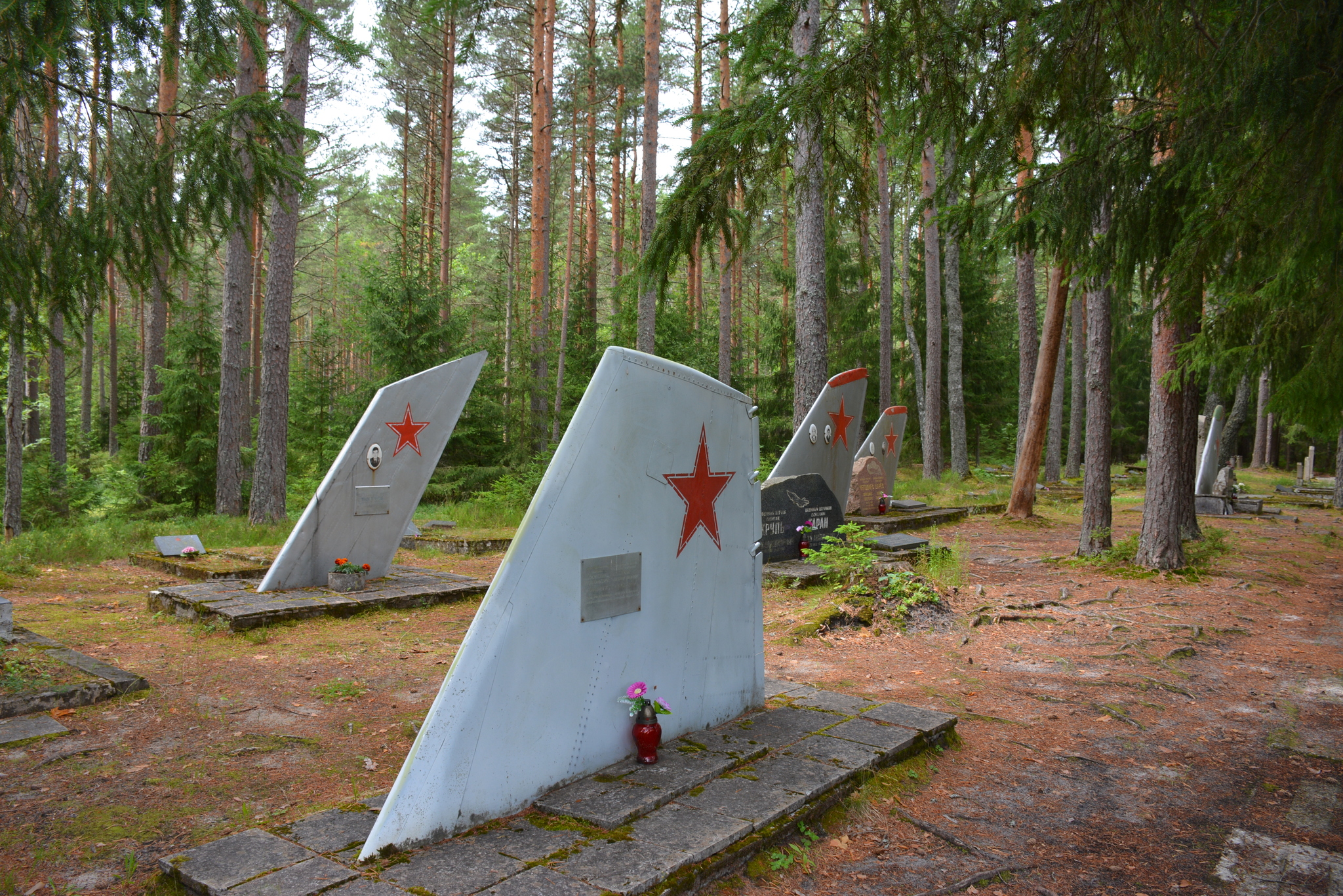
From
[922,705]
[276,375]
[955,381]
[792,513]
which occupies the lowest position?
[922,705]

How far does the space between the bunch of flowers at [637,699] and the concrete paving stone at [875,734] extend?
37.9 inches

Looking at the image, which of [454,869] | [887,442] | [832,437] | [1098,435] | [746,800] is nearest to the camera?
[454,869]

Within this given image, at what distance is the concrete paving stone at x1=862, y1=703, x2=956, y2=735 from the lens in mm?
3959

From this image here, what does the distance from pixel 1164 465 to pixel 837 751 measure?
747cm

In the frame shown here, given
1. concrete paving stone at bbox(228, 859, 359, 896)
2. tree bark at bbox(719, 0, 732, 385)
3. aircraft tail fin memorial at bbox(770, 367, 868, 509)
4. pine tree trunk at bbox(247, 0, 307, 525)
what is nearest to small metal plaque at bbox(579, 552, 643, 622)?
concrete paving stone at bbox(228, 859, 359, 896)

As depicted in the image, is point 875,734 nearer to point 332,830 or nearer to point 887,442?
point 332,830

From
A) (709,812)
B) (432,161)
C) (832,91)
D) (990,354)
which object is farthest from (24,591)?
(990,354)

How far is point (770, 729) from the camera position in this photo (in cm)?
375

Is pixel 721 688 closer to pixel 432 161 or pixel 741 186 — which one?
pixel 741 186

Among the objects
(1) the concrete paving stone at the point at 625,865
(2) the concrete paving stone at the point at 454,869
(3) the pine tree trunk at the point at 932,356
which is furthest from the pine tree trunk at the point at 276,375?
(3) the pine tree trunk at the point at 932,356

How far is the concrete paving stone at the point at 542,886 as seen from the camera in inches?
86.1

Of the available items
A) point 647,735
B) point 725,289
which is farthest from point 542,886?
point 725,289

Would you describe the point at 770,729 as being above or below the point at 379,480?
below

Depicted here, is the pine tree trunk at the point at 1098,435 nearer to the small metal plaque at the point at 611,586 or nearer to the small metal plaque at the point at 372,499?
the small metal plaque at the point at 372,499
